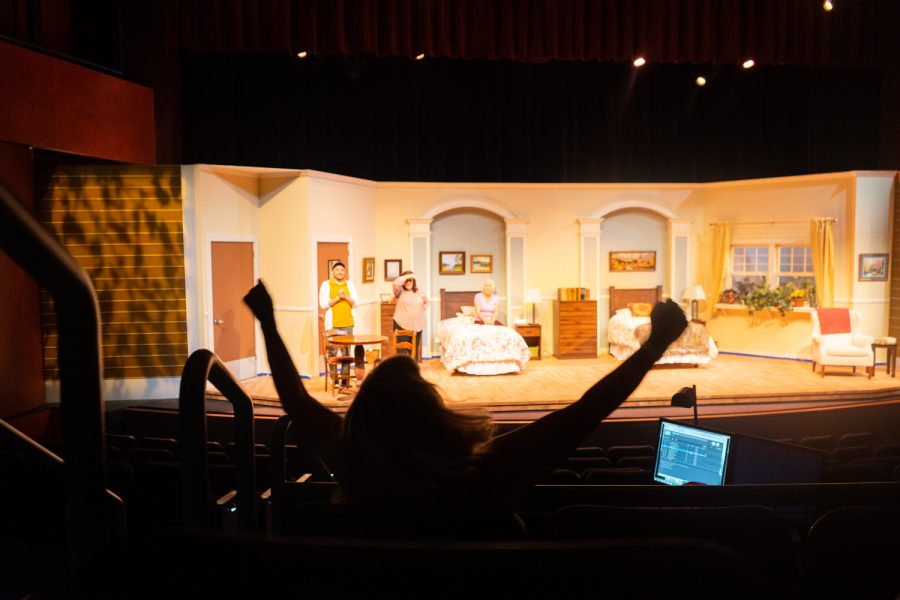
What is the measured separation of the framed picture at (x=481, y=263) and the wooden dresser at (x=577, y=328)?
1.61 m

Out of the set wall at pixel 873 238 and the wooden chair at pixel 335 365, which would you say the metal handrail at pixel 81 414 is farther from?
the set wall at pixel 873 238

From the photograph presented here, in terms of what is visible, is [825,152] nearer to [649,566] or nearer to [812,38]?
[812,38]

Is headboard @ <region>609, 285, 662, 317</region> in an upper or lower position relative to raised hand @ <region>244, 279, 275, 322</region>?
lower

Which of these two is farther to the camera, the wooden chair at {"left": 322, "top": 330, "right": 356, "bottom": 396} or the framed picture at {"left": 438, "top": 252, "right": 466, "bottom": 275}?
the framed picture at {"left": 438, "top": 252, "right": 466, "bottom": 275}

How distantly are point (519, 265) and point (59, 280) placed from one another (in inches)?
494

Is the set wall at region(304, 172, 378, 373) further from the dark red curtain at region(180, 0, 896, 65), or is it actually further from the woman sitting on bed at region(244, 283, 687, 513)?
the woman sitting on bed at region(244, 283, 687, 513)

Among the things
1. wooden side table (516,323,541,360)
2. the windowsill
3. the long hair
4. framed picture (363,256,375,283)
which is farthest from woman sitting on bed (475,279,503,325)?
the long hair

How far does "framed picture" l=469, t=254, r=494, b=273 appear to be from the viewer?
1353 cm

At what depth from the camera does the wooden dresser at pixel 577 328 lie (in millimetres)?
12781

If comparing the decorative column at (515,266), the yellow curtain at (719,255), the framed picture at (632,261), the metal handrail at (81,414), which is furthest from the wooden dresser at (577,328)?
the metal handrail at (81,414)

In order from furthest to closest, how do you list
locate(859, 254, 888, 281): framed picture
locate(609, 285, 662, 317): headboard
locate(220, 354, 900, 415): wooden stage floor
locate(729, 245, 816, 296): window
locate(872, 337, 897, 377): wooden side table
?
locate(609, 285, 662, 317): headboard → locate(729, 245, 816, 296): window → locate(859, 254, 888, 281): framed picture → locate(872, 337, 897, 377): wooden side table → locate(220, 354, 900, 415): wooden stage floor

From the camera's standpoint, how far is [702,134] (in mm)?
14031

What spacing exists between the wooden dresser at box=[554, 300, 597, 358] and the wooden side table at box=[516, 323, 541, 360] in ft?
1.39

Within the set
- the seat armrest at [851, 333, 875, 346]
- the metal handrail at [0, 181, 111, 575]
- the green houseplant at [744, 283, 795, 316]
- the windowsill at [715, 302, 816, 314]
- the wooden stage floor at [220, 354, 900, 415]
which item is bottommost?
the wooden stage floor at [220, 354, 900, 415]
